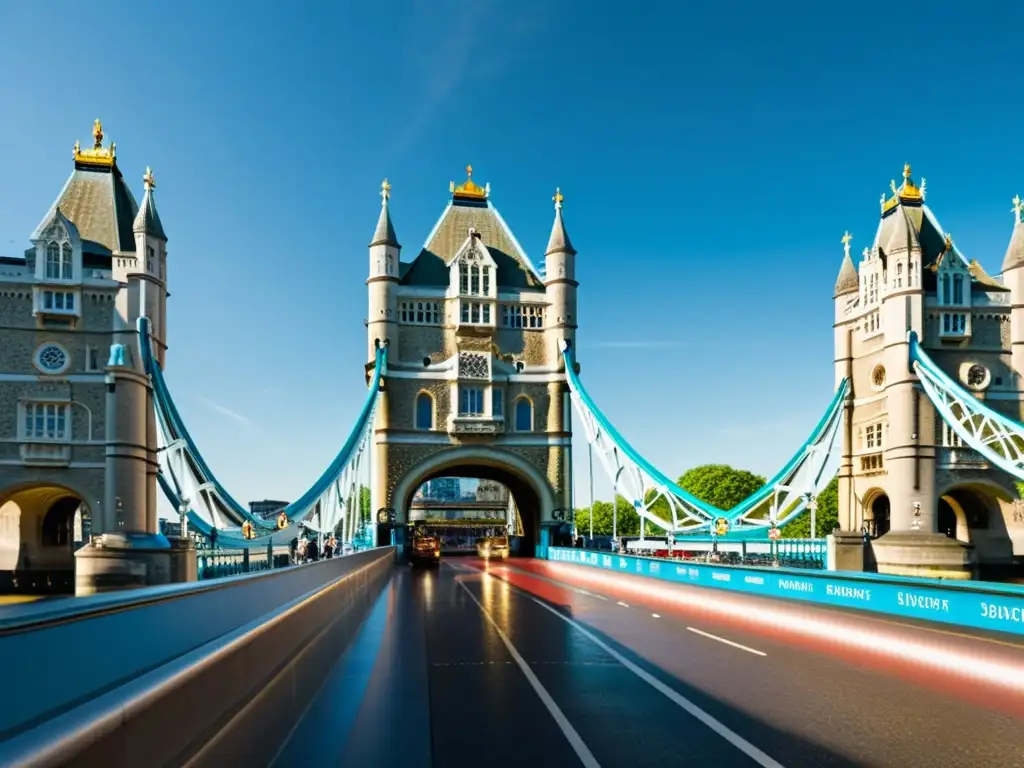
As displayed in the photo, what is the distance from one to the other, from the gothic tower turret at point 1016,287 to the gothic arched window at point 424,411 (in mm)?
33886

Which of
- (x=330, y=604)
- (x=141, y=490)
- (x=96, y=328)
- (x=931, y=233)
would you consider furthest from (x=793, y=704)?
(x=931, y=233)

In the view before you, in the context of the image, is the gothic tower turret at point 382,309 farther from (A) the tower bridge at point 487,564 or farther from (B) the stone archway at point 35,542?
(B) the stone archway at point 35,542

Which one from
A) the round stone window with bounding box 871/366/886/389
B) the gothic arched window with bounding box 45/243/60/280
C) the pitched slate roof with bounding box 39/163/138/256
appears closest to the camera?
the gothic arched window with bounding box 45/243/60/280

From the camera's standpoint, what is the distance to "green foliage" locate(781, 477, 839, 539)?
285ft

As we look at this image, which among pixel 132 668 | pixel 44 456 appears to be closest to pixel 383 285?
pixel 44 456

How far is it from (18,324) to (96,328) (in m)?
3.45

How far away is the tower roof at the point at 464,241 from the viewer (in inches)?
2406

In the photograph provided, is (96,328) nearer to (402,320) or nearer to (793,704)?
(402,320)

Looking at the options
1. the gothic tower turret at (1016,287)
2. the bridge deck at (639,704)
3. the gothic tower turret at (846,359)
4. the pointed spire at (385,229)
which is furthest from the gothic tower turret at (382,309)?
the bridge deck at (639,704)

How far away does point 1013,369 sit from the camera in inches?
2062

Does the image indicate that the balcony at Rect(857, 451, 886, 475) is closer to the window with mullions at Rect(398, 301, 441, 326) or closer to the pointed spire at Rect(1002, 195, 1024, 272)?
the pointed spire at Rect(1002, 195, 1024, 272)

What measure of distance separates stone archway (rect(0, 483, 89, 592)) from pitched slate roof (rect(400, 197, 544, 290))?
24.6 meters

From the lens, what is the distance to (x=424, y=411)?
57.4 m

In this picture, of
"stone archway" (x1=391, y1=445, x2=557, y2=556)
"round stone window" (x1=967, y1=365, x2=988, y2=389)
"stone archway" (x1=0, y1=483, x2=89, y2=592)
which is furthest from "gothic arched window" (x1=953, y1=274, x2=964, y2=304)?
"stone archway" (x1=0, y1=483, x2=89, y2=592)
